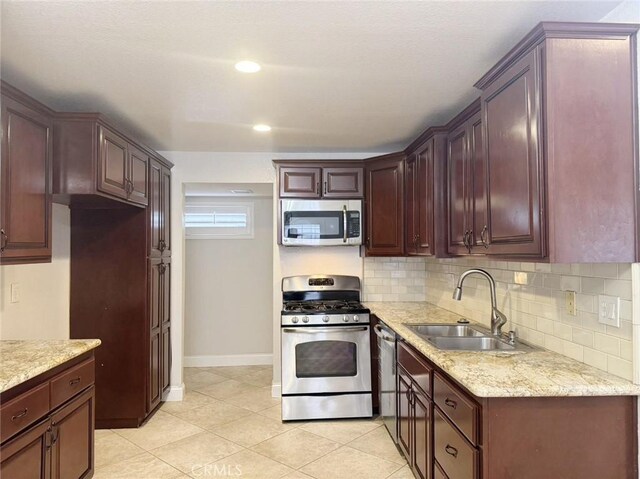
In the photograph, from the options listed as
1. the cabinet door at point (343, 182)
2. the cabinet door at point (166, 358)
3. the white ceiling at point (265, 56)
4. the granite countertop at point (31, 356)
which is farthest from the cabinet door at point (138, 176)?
the cabinet door at point (343, 182)

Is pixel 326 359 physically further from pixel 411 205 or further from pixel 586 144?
pixel 586 144

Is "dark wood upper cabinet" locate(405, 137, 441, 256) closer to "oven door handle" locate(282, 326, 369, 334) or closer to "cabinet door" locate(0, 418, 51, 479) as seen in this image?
"oven door handle" locate(282, 326, 369, 334)

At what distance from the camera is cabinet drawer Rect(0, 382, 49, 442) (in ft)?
5.36

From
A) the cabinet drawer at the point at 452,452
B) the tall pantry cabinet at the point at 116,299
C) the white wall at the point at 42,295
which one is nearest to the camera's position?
the cabinet drawer at the point at 452,452

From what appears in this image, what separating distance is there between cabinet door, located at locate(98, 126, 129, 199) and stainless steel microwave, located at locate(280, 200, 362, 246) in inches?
53.5

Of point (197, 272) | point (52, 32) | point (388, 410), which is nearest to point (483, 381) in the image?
point (388, 410)

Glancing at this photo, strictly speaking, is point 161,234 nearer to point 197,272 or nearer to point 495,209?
point 197,272

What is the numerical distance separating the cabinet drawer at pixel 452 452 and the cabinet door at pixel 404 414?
0.44 metres

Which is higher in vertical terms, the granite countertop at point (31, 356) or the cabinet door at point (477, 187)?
the cabinet door at point (477, 187)

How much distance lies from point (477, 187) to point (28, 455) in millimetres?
2462

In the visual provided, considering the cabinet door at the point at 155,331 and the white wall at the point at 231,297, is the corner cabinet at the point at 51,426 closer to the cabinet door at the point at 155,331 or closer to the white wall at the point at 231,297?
the cabinet door at the point at 155,331

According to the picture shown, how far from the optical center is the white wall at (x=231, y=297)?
5.09 metres

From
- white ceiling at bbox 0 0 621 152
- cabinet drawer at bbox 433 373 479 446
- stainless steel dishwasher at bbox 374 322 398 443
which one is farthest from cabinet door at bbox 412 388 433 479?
white ceiling at bbox 0 0 621 152

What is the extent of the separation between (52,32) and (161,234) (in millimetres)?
2013
